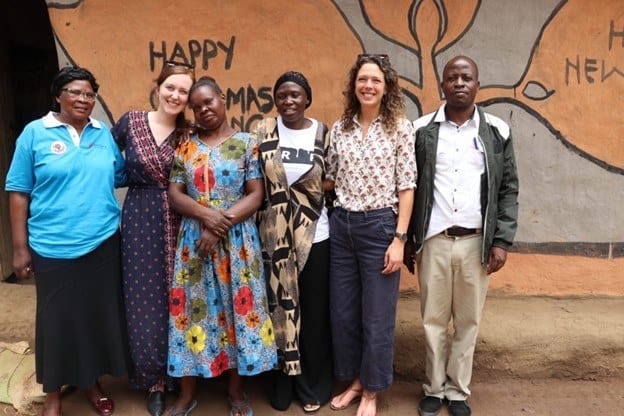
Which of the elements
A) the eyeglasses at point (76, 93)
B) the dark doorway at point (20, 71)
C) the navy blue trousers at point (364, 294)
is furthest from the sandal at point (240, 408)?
the dark doorway at point (20, 71)

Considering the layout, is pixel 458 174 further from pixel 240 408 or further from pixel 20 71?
pixel 20 71

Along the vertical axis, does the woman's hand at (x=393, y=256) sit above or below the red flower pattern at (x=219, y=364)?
above

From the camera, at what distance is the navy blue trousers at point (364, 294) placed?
2.51 meters

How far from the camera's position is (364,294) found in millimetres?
2598

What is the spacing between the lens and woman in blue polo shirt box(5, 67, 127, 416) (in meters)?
2.41

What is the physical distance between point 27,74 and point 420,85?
396 centimetres

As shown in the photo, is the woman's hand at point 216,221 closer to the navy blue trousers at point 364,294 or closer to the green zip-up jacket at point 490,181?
the navy blue trousers at point 364,294

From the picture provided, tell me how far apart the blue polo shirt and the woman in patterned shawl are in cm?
78

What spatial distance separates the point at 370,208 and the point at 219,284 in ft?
2.68

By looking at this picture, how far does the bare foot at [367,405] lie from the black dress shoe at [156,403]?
103cm

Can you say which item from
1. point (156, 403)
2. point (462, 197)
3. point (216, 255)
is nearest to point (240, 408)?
point (156, 403)

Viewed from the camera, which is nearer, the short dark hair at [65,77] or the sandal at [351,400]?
the short dark hair at [65,77]

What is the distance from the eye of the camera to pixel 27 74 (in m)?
5.17

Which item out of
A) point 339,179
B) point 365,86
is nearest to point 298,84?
point 365,86
